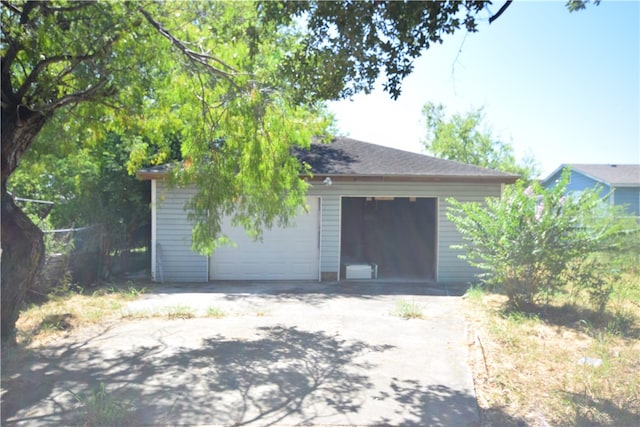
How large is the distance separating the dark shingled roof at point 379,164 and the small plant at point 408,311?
3821 mm

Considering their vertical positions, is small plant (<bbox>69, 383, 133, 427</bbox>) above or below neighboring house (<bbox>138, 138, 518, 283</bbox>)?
below

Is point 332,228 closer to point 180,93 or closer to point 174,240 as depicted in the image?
point 174,240

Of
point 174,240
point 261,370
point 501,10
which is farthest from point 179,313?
point 501,10

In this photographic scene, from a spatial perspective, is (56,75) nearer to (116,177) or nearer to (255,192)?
(255,192)

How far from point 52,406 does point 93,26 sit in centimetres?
488

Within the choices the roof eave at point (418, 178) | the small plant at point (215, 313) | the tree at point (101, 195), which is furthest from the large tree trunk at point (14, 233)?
the roof eave at point (418, 178)

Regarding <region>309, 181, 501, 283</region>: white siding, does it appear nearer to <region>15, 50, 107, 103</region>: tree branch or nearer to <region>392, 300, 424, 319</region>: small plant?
<region>392, 300, 424, 319</region>: small plant

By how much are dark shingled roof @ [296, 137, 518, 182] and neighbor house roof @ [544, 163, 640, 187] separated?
12.8 m

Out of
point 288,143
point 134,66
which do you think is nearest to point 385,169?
point 288,143

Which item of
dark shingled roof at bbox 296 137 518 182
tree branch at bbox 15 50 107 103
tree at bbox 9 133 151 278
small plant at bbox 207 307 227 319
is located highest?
tree branch at bbox 15 50 107 103

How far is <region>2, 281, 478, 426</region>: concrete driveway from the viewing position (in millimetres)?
4297

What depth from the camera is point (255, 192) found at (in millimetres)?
6570

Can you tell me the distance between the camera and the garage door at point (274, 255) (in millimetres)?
12070

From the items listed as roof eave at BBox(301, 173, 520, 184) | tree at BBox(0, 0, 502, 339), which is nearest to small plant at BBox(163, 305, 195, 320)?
tree at BBox(0, 0, 502, 339)
